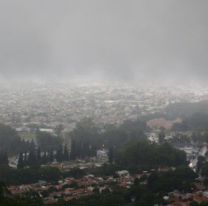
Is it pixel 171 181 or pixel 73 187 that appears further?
pixel 73 187

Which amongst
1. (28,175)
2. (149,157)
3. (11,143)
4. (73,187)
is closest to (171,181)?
(73,187)

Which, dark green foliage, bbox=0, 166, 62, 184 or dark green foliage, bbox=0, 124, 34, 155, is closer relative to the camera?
dark green foliage, bbox=0, 166, 62, 184

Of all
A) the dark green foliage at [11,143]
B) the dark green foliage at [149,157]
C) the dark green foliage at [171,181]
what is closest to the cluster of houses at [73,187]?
the dark green foliage at [171,181]

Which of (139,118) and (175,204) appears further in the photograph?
(139,118)

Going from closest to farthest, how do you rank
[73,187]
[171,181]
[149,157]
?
[171,181], [73,187], [149,157]

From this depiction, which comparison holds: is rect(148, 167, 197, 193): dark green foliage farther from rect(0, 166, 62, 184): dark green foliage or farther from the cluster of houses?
rect(0, 166, 62, 184): dark green foliage

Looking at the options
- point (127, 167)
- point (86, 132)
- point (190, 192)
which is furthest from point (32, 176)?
point (86, 132)

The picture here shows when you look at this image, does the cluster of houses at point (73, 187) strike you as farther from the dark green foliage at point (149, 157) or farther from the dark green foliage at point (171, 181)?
the dark green foliage at point (149, 157)

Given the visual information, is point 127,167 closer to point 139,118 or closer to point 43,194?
point 43,194

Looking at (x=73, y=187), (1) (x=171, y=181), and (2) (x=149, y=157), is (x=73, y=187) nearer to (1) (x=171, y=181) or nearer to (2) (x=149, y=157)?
(1) (x=171, y=181)

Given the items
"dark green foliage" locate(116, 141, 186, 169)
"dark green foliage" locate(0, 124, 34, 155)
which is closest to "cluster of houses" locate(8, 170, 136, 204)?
"dark green foliage" locate(116, 141, 186, 169)

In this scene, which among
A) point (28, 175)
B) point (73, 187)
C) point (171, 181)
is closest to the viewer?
A: point (171, 181)
